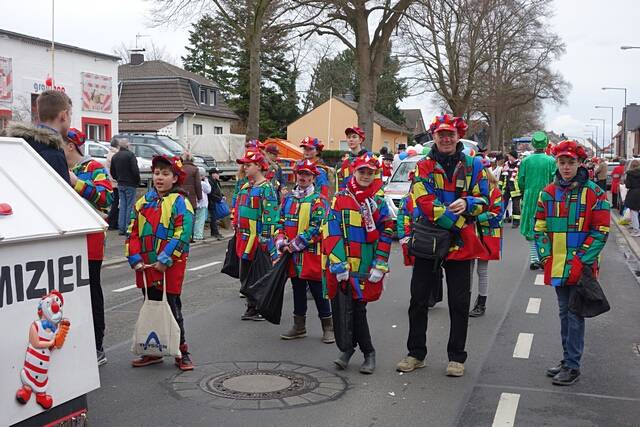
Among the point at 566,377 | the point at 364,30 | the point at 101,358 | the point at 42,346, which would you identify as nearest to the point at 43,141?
the point at 42,346

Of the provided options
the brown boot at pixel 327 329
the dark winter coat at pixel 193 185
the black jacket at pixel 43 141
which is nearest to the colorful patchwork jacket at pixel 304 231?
the brown boot at pixel 327 329

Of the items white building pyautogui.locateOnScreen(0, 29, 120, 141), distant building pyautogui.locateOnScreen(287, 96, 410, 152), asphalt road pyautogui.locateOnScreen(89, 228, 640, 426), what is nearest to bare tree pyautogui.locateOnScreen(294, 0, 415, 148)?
white building pyautogui.locateOnScreen(0, 29, 120, 141)

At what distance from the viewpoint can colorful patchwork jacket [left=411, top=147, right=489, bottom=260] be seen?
5.99 metres

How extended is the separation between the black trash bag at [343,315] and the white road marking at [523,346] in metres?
1.69

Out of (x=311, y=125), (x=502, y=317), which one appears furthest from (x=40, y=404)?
(x=311, y=125)

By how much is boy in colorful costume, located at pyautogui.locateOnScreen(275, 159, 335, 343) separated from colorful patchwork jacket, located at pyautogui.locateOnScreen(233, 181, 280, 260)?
0.47m

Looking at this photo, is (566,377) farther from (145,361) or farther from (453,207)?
(145,361)

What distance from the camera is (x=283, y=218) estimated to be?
746 cm

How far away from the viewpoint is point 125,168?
15.5m

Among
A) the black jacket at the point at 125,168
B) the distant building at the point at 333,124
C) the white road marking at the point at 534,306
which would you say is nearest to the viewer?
the white road marking at the point at 534,306

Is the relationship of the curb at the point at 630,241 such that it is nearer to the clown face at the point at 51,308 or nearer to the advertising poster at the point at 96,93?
the clown face at the point at 51,308

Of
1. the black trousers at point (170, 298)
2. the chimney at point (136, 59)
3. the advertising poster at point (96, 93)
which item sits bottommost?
the black trousers at point (170, 298)

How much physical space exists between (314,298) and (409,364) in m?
1.52

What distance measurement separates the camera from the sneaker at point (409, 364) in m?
6.31
